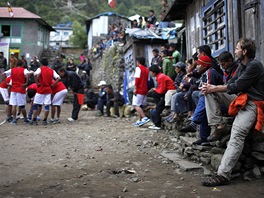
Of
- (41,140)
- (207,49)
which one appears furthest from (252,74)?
(41,140)

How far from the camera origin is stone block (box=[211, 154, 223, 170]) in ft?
14.0

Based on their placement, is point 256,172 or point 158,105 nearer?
point 256,172

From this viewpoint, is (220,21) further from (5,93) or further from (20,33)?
(20,33)

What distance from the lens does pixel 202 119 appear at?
483 centimetres

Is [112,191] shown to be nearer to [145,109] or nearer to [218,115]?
[218,115]

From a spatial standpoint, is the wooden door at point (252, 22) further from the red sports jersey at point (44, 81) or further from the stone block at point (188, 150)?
the red sports jersey at point (44, 81)

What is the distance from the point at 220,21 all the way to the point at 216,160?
14.0 ft

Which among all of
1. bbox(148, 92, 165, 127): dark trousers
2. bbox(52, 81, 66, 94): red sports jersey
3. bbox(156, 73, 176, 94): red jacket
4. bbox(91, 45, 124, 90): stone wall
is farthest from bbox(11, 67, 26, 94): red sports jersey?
bbox(91, 45, 124, 90): stone wall

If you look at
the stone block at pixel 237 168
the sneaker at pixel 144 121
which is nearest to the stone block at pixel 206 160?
the stone block at pixel 237 168

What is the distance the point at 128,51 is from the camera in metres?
15.1

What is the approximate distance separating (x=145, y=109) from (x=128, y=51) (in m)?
6.29

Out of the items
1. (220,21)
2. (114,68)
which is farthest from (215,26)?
(114,68)

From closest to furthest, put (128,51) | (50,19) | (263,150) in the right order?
(263,150) < (128,51) < (50,19)

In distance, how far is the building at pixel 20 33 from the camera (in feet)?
105
